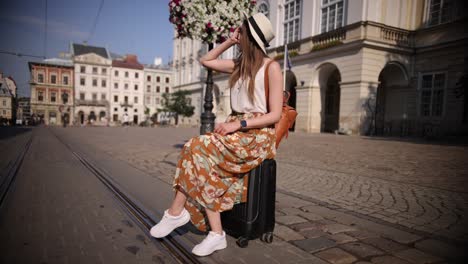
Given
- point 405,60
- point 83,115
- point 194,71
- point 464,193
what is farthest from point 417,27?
point 83,115

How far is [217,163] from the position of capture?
7.18 ft

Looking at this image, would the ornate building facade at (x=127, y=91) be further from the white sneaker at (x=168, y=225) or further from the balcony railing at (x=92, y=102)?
the white sneaker at (x=168, y=225)

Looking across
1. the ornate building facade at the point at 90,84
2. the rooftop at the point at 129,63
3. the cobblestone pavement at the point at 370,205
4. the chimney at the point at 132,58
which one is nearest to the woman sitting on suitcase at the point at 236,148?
the cobblestone pavement at the point at 370,205

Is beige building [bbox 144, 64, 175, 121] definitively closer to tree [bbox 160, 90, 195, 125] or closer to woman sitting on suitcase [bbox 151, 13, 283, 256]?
tree [bbox 160, 90, 195, 125]

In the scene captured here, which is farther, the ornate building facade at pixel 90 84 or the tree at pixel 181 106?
the ornate building facade at pixel 90 84

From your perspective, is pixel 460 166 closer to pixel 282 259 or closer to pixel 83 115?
pixel 282 259

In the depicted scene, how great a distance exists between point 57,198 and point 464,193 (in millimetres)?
5956

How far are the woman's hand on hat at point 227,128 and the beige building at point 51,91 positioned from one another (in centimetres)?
6442

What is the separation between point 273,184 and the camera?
2.39 metres

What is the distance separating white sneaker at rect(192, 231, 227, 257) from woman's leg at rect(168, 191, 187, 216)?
0.33 meters

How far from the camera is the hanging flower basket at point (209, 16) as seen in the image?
6098mm

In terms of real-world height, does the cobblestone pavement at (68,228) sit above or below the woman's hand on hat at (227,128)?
below

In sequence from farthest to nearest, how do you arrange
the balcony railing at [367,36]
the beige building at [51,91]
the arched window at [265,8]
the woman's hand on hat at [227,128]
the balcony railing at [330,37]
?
the beige building at [51,91], the arched window at [265,8], the balcony railing at [330,37], the balcony railing at [367,36], the woman's hand on hat at [227,128]

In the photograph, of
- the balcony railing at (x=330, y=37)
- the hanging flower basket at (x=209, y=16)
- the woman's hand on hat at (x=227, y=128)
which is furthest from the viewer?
the balcony railing at (x=330, y=37)
